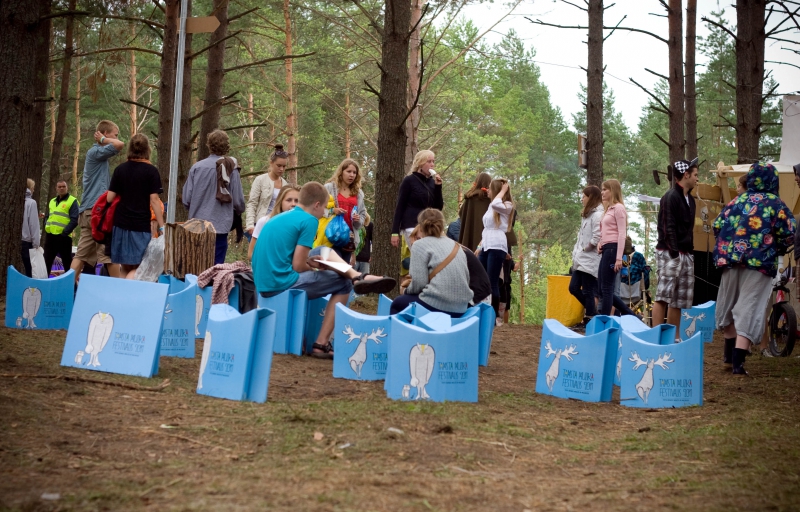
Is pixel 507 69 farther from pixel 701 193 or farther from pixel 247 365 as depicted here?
pixel 247 365

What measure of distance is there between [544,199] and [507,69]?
9.39m

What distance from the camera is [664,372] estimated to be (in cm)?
589

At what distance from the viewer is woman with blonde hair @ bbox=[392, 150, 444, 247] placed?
31.9 ft

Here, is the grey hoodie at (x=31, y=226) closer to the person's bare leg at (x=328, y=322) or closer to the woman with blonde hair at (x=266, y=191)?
the woman with blonde hair at (x=266, y=191)

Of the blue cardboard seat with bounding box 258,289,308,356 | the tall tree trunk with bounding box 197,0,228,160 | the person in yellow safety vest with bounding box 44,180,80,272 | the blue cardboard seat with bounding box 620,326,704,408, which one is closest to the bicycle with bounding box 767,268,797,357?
the blue cardboard seat with bounding box 620,326,704,408

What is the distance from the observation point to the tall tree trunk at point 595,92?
14.0 meters

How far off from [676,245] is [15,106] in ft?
20.4

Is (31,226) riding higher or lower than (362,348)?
higher

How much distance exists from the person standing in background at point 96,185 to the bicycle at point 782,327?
667 cm

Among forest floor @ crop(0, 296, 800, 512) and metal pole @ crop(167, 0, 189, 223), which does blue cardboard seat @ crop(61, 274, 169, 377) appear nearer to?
forest floor @ crop(0, 296, 800, 512)

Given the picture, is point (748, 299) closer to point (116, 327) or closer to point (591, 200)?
point (591, 200)

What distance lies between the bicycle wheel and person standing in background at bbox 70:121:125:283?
667 centimetres

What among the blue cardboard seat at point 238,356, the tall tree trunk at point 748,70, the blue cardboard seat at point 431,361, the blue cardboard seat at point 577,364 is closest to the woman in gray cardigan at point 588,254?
the blue cardboard seat at point 577,364

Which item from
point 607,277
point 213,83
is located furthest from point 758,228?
point 213,83
